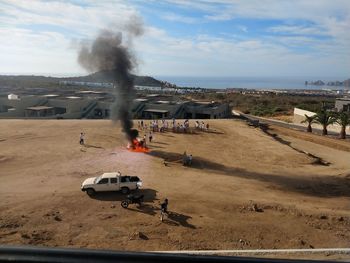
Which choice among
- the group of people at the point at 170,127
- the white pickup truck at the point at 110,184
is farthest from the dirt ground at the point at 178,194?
the group of people at the point at 170,127

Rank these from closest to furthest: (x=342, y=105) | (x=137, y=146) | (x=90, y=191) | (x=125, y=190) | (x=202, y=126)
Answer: (x=90, y=191) < (x=125, y=190) < (x=137, y=146) < (x=202, y=126) < (x=342, y=105)

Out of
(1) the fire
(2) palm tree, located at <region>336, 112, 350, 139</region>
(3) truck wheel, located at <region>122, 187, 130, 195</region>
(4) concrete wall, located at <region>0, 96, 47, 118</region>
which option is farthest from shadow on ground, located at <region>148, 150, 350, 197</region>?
(4) concrete wall, located at <region>0, 96, 47, 118</region>

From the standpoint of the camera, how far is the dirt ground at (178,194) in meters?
17.3

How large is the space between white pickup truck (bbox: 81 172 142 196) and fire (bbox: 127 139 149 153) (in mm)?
12673

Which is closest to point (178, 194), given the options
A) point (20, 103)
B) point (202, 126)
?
point (202, 126)

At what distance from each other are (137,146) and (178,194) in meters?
14.5

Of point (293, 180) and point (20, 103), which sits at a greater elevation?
point (20, 103)

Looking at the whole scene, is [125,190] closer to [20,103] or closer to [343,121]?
[343,121]

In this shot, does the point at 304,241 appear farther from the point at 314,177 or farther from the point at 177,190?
the point at 314,177

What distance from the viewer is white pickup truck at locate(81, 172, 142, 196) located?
22.9 metres

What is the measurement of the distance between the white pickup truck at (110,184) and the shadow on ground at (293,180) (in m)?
9.36

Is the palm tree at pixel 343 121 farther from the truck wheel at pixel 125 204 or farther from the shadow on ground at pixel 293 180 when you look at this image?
the truck wheel at pixel 125 204

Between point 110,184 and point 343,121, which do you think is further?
point 343,121

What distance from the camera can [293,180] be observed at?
95.9 feet
